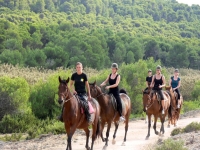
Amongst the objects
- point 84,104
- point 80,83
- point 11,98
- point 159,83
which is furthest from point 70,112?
point 11,98

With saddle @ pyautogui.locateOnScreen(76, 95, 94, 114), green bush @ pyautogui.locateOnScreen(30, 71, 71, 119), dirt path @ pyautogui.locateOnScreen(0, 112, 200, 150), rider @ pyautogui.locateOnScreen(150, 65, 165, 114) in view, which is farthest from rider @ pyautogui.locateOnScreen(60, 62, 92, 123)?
green bush @ pyautogui.locateOnScreen(30, 71, 71, 119)

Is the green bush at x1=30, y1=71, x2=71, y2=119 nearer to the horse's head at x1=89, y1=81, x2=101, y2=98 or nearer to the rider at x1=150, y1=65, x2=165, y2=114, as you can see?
the rider at x1=150, y1=65, x2=165, y2=114

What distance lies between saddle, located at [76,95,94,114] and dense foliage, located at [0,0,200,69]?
38.0m

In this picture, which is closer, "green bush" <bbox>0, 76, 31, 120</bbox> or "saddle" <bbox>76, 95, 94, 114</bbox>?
"saddle" <bbox>76, 95, 94, 114</bbox>

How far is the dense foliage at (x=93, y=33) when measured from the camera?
181 feet

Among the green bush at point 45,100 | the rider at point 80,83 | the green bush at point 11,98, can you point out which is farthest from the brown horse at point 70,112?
the green bush at point 45,100

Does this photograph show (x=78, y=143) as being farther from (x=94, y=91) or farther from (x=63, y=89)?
(x=63, y=89)

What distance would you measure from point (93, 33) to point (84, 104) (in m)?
64.5

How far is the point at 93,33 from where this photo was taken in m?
74.4

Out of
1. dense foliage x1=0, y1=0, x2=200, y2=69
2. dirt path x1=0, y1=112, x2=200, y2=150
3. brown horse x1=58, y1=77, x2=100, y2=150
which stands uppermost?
dense foliage x1=0, y1=0, x2=200, y2=69

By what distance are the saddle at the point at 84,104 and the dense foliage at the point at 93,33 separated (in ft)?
125

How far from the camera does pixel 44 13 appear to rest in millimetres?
103062

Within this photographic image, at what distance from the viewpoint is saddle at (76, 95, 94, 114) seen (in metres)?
10.7

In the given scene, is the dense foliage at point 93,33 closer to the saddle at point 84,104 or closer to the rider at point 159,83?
the rider at point 159,83
